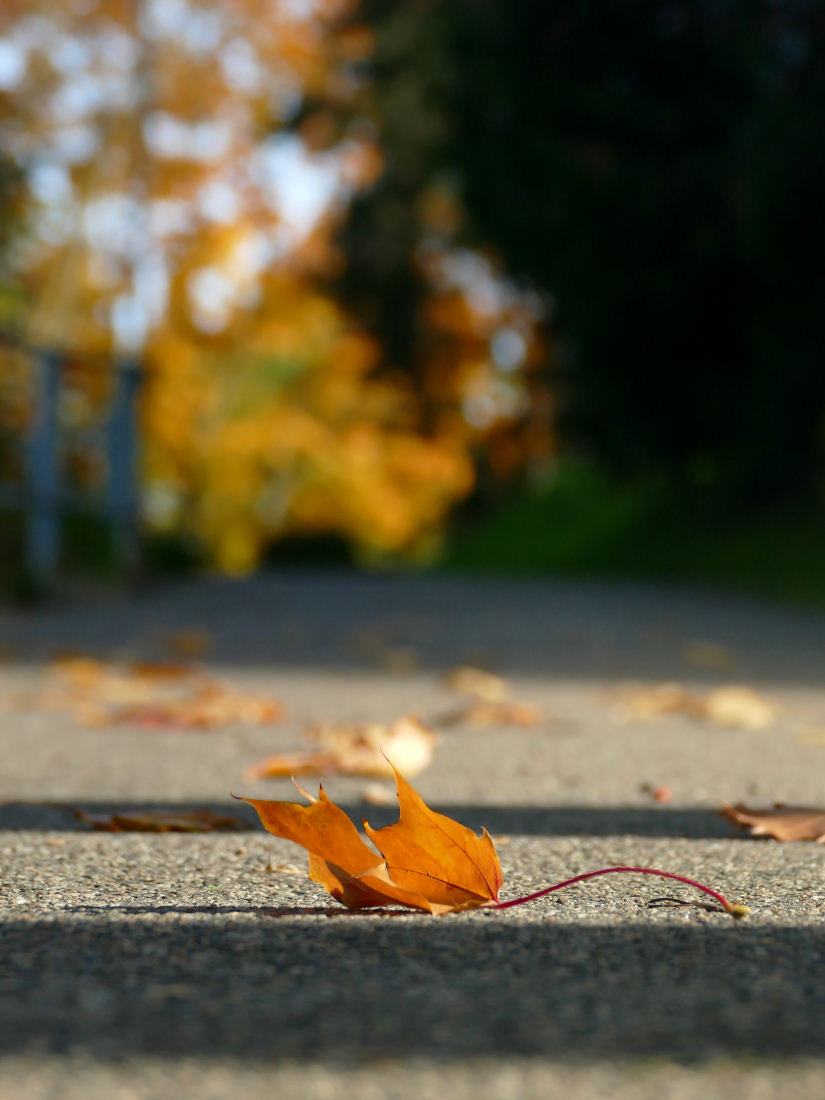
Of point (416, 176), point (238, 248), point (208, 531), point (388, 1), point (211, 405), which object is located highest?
point (388, 1)

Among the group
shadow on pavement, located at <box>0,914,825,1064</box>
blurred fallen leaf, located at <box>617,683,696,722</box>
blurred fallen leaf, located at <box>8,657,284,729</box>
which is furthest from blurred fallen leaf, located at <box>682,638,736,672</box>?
shadow on pavement, located at <box>0,914,825,1064</box>

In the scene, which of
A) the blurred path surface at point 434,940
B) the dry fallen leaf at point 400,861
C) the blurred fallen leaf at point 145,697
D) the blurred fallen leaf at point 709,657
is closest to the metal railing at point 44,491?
the blurred fallen leaf at point 145,697

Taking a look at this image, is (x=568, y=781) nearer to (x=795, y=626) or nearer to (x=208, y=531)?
(x=795, y=626)

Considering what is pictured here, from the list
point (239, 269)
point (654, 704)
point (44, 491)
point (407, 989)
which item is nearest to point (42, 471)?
point (44, 491)

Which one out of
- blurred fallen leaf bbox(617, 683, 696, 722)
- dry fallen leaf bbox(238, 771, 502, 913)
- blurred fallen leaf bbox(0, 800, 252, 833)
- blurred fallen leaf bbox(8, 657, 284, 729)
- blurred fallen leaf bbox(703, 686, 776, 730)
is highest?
dry fallen leaf bbox(238, 771, 502, 913)

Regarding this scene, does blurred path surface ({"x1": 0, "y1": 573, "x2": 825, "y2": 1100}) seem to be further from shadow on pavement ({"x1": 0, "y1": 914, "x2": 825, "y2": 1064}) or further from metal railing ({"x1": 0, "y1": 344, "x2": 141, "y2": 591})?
metal railing ({"x1": 0, "y1": 344, "x2": 141, "y2": 591})

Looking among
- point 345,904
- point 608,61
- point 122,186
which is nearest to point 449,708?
point 345,904
